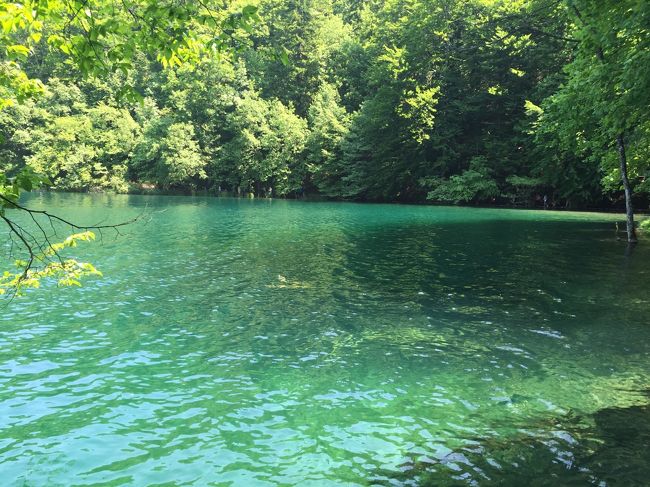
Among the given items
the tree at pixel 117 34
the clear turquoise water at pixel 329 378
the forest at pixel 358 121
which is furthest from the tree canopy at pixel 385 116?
the tree at pixel 117 34

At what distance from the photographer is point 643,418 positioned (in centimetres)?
645

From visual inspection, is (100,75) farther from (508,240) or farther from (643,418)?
(508,240)

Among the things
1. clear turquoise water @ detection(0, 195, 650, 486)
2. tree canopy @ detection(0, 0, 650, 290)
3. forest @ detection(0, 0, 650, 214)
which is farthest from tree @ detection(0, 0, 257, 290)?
forest @ detection(0, 0, 650, 214)

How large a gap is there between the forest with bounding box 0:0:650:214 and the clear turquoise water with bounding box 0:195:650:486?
14875 mm

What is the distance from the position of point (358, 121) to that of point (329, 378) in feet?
177

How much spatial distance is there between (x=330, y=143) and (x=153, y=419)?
58398mm

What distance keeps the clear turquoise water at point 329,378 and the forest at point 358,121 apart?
14875mm

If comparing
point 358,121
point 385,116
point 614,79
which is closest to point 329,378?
point 614,79

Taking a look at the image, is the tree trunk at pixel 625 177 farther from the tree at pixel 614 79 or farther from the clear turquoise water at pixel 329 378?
the clear turquoise water at pixel 329 378

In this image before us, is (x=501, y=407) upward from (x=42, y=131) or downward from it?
downward

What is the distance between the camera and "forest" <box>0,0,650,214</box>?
46812mm

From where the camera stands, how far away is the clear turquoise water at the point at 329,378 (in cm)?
547

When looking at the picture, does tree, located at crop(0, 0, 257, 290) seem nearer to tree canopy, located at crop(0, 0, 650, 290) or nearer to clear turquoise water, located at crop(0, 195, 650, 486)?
clear turquoise water, located at crop(0, 195, 650, 486)

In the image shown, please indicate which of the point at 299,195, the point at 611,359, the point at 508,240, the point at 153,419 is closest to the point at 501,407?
the point at 611,359
